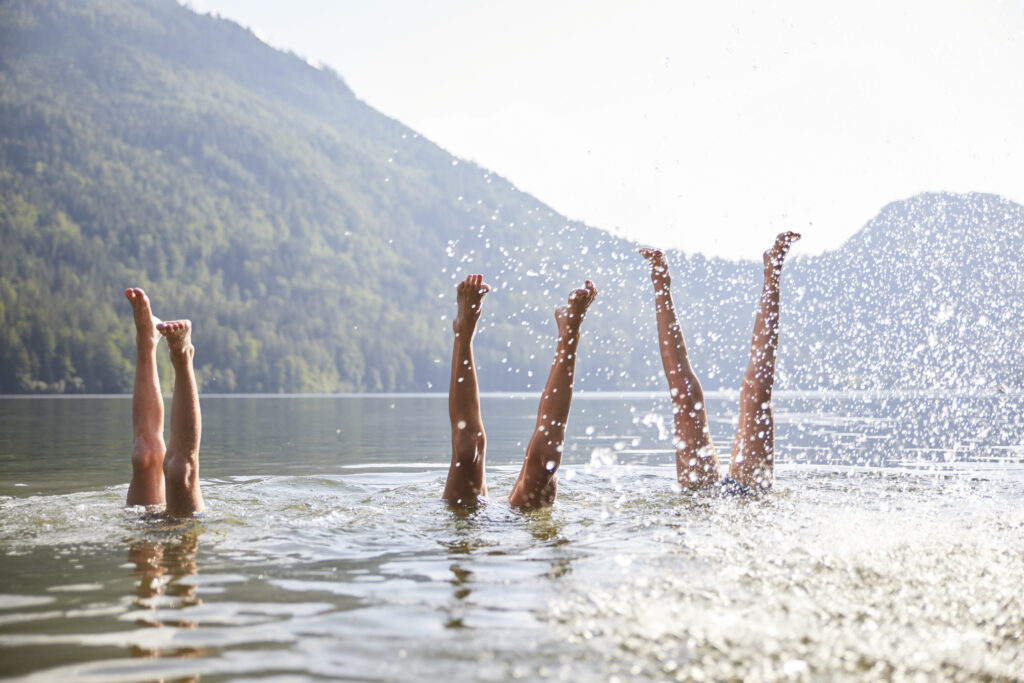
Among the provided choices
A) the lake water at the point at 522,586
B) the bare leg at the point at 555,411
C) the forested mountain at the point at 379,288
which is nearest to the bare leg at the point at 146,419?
the lake water at the point at 522,586

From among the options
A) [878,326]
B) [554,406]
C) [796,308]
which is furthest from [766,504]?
[796,308]

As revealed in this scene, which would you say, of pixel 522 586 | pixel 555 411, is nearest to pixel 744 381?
pixel 555 411

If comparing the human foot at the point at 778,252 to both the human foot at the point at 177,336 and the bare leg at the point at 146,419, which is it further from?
the bare leg at the point at 146,419

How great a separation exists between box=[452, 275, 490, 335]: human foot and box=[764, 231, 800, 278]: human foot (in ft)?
9.11

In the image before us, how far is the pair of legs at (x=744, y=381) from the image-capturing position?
7.07 m

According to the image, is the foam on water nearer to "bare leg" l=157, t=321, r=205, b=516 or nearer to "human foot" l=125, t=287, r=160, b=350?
"bare leg" l=157, t=321, r=205, b=516

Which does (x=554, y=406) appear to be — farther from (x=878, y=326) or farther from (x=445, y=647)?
(x=878, y=326)

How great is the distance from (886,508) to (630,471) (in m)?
4.61

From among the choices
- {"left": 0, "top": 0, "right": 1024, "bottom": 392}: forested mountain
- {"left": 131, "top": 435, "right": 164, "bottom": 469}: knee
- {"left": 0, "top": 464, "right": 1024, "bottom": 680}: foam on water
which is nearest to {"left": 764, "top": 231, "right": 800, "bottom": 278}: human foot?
{"left": 0, "top": 464, "right": 1024, "bottom": 680}: foam on water

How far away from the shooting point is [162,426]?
6.07m

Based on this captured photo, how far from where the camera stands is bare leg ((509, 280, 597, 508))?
5.97 metres

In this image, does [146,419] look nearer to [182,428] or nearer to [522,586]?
[182,428]

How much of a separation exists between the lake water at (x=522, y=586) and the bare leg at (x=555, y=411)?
25 cm

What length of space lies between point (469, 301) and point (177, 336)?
1919 millimetres
